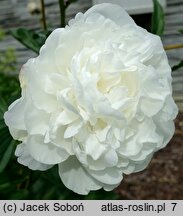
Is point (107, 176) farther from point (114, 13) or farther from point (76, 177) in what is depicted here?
point (114, 13)

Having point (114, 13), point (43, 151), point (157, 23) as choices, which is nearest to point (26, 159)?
point (43, 151)

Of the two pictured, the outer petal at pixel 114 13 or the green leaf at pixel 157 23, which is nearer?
the outer petal at pixel 114 13

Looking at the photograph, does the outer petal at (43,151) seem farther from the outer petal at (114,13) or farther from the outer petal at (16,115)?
the outer petal at (114,13)

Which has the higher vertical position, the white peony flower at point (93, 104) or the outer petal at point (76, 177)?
the white peony flower at point (93, 104)

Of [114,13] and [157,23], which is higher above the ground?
[114,13]

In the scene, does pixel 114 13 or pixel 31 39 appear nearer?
pixel 114 13

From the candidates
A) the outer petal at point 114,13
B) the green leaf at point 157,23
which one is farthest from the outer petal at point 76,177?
the green leaf at point 157,23

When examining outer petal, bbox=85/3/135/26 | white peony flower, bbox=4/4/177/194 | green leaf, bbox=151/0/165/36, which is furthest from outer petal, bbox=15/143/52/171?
green leaf, bbox=151/0/165/36

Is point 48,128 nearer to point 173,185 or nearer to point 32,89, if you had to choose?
point 32,89
